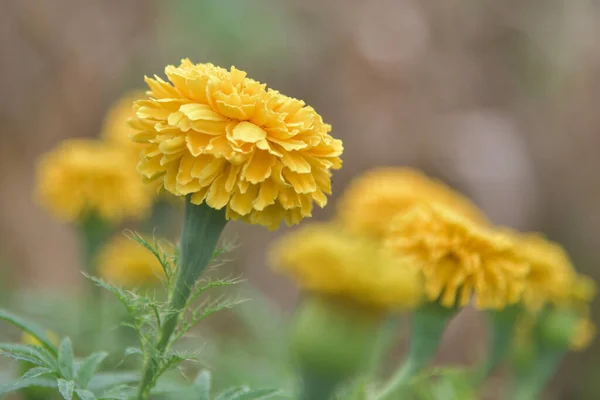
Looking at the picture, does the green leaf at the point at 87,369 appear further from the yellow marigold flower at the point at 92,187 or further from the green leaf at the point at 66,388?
the yellow marigold flower at the point at 92,187

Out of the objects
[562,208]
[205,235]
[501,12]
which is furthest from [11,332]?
[501,12]

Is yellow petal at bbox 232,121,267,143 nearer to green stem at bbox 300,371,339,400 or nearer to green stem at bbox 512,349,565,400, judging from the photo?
green stem at bbox 300,371,339,400

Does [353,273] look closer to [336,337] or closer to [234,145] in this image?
[336,337]

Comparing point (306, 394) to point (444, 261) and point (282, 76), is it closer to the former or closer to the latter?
point (444, 261)

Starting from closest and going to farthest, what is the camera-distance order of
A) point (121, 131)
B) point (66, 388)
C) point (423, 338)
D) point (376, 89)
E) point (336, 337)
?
point (66, 388), point (336, 337), point (423, 338), point (121, 131), point (376, 89)

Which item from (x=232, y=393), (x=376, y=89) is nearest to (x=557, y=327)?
(x=232, y=393)

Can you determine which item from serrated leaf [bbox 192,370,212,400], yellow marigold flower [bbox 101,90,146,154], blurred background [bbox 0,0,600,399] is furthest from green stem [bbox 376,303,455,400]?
blurred background [bbox 0,0,600,399]
